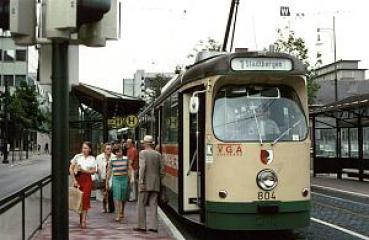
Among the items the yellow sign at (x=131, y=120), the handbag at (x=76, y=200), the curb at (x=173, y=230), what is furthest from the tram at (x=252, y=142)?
the yellow sign at (x=131, y=120)

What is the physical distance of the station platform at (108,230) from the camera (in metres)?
11.3

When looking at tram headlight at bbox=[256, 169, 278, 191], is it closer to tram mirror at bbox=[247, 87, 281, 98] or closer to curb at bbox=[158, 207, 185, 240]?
tram mirror at bbox=[247, 87, 281, 98]

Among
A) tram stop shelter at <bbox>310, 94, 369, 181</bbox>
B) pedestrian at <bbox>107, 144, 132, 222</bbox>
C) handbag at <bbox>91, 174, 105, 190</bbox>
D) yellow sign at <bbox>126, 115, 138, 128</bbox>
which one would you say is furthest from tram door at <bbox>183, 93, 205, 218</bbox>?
yellow sign at <bbox>126, 115, 138, 128</bbox>

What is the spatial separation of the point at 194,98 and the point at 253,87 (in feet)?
3.56

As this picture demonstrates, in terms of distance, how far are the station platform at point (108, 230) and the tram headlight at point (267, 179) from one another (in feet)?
5.96

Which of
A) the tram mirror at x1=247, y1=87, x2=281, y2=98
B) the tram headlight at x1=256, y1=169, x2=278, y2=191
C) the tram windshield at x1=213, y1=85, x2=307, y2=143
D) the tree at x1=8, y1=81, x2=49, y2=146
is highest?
the tree at x1=8, y1=81, x2=49, y2=146

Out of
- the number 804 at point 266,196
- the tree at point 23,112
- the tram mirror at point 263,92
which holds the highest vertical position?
the tree at point 23,112

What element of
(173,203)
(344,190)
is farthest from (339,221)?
(344,190)

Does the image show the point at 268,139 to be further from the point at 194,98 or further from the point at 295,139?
the point at 194,98

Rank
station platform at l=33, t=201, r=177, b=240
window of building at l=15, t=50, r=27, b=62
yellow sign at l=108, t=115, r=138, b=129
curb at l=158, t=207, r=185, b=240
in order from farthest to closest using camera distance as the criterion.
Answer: window of building at l=15, t=50, r=27, b=62 < yellow sign at l=108, t=115, r=138, b=129 < station platform at l=33, t=201, r=177, b=240 < curb at l=158, t=207, r=185, b=240

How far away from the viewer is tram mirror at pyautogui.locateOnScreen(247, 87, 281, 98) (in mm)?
10922

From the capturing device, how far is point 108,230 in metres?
12.3

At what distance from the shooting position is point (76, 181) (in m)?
13.0

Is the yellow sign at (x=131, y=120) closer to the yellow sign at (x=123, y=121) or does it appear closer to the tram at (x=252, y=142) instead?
the yellow sign at (x=123, y=121)
